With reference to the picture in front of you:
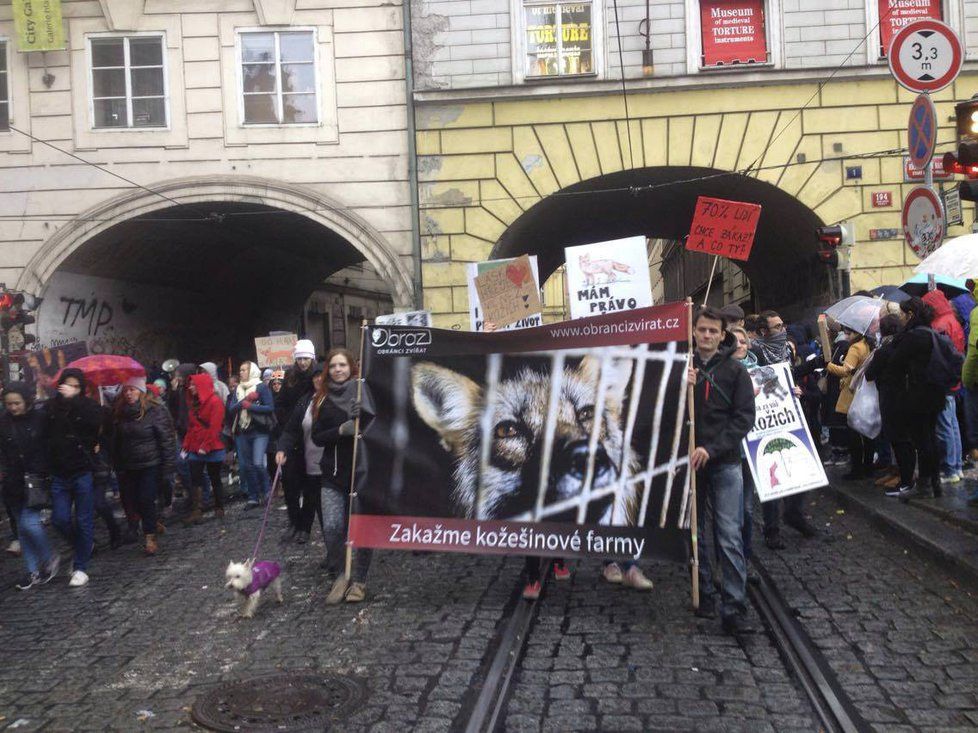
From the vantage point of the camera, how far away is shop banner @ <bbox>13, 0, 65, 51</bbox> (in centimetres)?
1892

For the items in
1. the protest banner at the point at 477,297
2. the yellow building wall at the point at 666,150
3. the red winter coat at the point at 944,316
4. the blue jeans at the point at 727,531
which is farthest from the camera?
the yellow building wall at the point at 666,150

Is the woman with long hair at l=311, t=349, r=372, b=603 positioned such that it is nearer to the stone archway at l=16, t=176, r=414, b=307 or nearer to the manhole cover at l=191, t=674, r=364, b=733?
the manhole cover at l=191, t=674, r=364, b=733

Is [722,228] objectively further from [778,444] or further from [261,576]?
[261,576]

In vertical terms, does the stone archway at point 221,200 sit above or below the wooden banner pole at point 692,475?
above

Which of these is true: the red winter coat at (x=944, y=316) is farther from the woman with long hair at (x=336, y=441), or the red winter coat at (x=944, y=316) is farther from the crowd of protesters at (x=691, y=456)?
the woman with long hair at (x=336, y=441)

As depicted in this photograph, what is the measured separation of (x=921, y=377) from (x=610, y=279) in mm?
3015

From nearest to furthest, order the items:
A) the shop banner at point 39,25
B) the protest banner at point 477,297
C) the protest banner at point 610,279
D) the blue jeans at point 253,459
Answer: the protest banner at point 610,279
the protest banner at point 477,297
the blue jeans at point 253,459
the shop banner at point 39,25

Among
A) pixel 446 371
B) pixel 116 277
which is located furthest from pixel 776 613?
pixel 116 277

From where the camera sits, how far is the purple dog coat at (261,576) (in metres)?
7.39

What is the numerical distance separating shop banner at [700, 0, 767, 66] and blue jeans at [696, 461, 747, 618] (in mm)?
13483

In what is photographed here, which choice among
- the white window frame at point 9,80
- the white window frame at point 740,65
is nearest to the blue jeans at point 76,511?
the white window frame at point 9,80

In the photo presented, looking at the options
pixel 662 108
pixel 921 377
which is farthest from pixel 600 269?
pixel 662 108

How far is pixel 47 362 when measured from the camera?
14.2 meters

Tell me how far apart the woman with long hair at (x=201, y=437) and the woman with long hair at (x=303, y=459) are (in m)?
2.44
